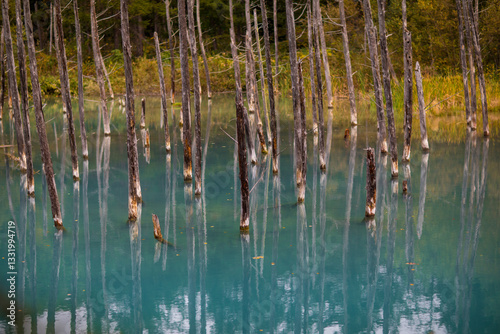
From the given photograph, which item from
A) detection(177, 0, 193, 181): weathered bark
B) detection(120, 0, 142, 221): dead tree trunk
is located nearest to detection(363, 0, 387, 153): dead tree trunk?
detection(177, 0, 193, 181): weathered bark

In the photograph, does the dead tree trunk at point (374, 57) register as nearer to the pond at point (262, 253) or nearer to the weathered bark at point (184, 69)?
the pond at point (262, 253)

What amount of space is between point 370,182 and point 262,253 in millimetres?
2183

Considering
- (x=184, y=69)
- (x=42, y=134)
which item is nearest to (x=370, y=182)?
(x=184, y=69)

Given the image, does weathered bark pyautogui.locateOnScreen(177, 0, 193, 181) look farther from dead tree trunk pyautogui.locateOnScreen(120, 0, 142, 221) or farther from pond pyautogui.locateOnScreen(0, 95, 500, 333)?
dead tree trunk pyautogui.locateOnScreen(120, 0, 142, 221)

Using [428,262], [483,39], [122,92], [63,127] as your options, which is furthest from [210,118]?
[428,262]

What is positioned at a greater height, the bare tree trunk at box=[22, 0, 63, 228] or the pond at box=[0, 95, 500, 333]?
the bare tree trunk at box=[22, 0, 63, 228]

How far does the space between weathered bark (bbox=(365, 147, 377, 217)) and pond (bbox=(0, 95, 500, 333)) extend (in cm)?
25

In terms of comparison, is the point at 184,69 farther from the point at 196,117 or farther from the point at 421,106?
the point at 421,106

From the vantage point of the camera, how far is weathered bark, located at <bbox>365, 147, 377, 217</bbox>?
9437 mm

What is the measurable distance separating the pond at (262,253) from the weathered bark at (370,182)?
0.25m

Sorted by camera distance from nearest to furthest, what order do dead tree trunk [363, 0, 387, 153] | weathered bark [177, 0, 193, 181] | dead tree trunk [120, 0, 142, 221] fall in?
dead tree trunk [120, 0, 142, 221]
weathered bark [177, 0, 193, 181]
dead tree trunk [363, 0, 387, 153]

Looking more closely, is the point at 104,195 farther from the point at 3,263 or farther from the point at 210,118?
the point at 210,118

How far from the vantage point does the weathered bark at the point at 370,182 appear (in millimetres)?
9437

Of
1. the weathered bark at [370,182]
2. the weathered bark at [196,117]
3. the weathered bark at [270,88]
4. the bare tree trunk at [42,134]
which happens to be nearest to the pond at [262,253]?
the weathered bark at [370,182]
